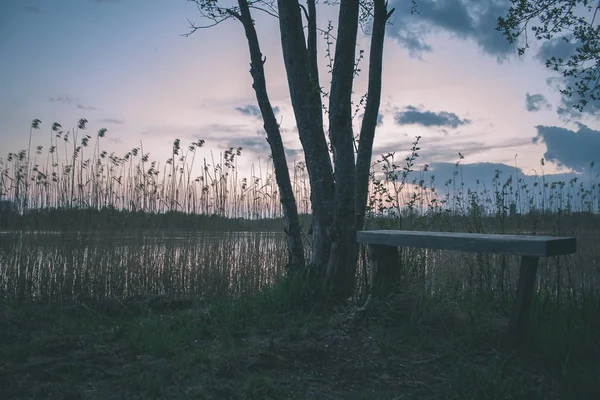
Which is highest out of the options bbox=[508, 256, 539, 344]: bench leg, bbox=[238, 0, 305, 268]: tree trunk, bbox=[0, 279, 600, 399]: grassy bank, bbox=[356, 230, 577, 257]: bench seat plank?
bbox=[238, 0, 305, 268]: tree trunk

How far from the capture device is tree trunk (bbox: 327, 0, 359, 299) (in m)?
4.23

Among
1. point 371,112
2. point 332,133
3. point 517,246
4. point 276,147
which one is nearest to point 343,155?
point 332,133

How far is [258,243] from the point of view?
6.56 metres

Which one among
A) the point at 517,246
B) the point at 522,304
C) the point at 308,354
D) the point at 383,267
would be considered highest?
the point at 517,246

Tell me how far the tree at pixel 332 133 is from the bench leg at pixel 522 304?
1.50 metres

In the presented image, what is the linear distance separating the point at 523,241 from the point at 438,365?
974mm

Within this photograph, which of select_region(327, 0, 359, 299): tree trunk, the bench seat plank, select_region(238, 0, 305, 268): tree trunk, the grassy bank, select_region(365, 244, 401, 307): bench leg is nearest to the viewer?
the grassy bank

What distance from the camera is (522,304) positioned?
10.4ft

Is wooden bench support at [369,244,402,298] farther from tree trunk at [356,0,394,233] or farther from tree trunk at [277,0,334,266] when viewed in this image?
tree trunk at [356,0,394,233]

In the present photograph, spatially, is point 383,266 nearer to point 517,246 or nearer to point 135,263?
point 517,246

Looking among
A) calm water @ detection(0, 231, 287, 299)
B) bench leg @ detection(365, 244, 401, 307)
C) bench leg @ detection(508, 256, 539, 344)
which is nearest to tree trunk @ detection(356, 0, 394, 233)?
bench leg @ detection(365, 244, 401, 307)

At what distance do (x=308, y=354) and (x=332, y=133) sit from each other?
76.5 inches

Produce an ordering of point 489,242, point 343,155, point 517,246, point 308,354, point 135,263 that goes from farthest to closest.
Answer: point 135,263
point 343,155
point 308,354
point 489,242
point 517,246

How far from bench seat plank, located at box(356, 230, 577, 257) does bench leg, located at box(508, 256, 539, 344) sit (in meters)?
0.19
